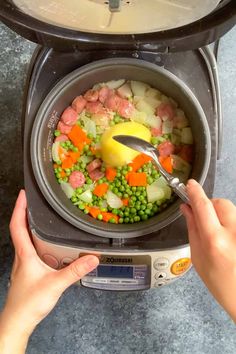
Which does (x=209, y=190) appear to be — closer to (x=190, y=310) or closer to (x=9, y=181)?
(x=190, y=310)

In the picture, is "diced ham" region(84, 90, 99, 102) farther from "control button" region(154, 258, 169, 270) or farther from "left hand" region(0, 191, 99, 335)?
"control button" region(154, 258, 169, 270)

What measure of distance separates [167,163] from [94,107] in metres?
0.21

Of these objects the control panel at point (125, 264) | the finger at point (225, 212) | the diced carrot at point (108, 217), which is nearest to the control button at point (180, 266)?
the control panel at point (125, 264)

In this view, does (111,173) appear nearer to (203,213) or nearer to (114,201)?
(114,201)

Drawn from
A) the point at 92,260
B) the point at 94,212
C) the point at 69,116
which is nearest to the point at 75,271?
the point at 92,260

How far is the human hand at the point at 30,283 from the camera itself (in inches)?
39.8

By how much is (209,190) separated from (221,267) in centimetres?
30

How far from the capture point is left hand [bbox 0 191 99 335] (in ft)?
3.32

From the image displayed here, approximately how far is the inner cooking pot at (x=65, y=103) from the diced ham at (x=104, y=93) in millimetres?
24

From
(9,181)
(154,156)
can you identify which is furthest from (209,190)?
(9,181)

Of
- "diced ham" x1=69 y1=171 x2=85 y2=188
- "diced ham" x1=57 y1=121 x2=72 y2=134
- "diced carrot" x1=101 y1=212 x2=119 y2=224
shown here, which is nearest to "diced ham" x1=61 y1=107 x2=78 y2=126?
"diced ham" x1=57 y1=121 x2=72 y2=134

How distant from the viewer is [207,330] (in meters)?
1.30

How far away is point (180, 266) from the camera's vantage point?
3.43 ft

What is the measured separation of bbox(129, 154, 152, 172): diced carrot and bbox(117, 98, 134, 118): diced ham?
0.11 metres
